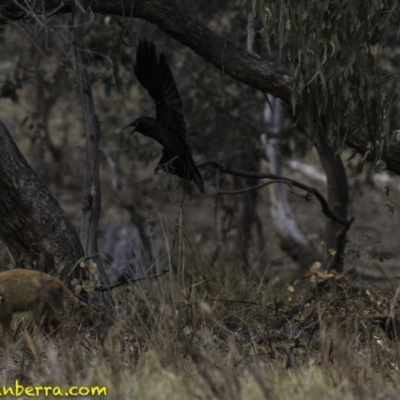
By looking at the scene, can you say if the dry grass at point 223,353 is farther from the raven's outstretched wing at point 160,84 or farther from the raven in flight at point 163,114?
the raven's outstretched wing at point 160,84

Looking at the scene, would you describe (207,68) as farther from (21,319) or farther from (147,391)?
(147,391)

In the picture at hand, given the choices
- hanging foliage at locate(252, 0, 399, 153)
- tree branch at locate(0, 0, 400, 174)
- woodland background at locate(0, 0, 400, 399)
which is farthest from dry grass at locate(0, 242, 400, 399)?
tree branch at locate(0, 0, 400, 174)

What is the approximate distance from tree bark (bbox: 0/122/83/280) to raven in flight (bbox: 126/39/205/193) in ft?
2.42

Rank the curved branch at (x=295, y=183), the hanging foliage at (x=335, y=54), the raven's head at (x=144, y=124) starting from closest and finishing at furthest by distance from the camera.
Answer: the hanging foliage at (x=335, y=54) < the raven's head at (x=144, y=124) < the curved branch at (x=295, y=183)

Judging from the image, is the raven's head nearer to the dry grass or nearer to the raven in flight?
the raven in flight

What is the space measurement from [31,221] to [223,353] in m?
1.51

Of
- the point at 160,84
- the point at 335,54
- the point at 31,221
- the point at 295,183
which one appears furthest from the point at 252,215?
the point at 335,54

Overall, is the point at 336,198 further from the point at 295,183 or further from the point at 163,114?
the point at 163,114

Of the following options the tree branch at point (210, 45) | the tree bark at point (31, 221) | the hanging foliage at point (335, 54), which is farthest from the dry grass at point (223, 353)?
the tree branch at point (210, 45)

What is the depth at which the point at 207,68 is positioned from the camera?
1092 centimetres

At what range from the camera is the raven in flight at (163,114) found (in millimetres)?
6312

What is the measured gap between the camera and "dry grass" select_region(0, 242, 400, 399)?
13.3 ft

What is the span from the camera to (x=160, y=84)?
6410mm

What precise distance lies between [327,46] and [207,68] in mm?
5407
